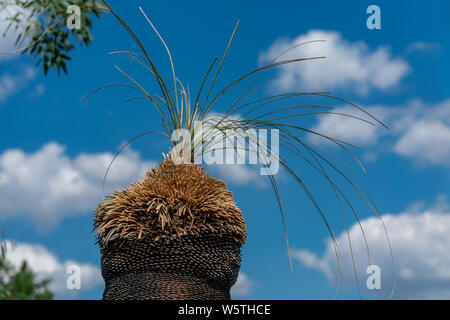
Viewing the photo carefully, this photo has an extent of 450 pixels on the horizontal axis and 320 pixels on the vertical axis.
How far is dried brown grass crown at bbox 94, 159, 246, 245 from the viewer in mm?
2709

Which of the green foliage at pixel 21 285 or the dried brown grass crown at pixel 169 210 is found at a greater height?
the dried brown grass crown at pixel 169 210

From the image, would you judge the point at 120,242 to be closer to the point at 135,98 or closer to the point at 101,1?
the point at 135,98

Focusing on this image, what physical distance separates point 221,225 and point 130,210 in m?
0.57

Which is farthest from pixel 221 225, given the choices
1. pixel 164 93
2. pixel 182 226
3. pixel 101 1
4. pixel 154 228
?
pixel 101 1

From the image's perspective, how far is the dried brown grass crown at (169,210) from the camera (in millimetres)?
2709

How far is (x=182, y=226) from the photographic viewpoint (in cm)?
272

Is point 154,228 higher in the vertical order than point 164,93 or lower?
lower

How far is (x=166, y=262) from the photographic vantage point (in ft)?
8.76

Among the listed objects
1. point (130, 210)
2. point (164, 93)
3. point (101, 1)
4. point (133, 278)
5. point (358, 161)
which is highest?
point (101, 1)

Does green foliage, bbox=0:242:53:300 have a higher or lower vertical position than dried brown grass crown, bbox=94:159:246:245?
lower

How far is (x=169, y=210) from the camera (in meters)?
2.74

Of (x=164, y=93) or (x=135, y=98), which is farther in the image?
(x=135, y=98)
